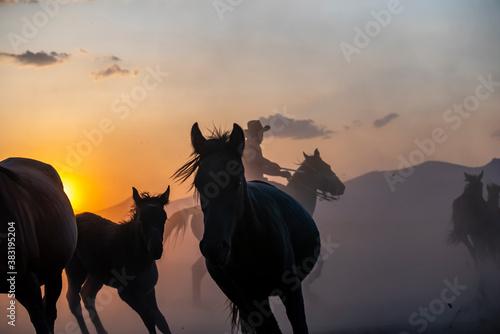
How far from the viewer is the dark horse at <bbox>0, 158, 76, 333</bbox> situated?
4.16 meters

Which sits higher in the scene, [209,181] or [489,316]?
[209,181]

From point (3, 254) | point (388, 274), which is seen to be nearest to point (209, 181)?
point (3, 254)

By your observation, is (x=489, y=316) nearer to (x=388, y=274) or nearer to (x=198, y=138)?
(x=198, y=138)

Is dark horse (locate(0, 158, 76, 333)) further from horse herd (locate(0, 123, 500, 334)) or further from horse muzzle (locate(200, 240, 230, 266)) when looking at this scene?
horse muzzle (locate(200, 240, 230, 266))

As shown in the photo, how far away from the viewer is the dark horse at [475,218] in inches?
571

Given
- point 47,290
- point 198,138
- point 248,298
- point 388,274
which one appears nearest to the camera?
point 198,138

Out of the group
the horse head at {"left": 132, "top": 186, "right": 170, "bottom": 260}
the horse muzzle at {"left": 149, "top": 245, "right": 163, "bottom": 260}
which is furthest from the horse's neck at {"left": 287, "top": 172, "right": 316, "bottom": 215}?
the horse muzzle at {"left": 149, "top": 245, "right": 163, "bottom": 260}

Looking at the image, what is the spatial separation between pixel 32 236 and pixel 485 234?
42.3ft

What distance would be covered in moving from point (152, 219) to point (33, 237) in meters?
3.43

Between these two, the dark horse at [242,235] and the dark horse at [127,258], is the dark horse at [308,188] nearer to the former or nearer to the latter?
the dark horse at [127,258]

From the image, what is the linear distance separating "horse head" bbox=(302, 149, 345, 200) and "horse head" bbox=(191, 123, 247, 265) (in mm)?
9428

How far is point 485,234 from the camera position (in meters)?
14.6

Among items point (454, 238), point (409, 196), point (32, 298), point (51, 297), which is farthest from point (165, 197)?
point (409, 196)

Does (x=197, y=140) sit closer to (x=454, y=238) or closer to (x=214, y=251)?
(x=214, y=251)
